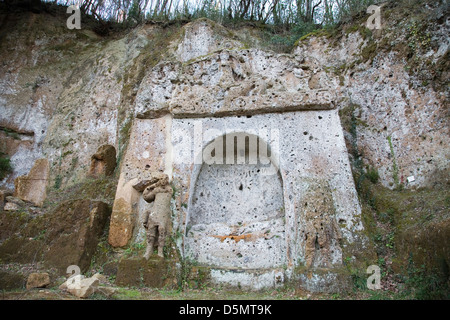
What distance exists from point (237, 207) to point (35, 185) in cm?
591

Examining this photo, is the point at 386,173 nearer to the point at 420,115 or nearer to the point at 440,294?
the point at 420,115

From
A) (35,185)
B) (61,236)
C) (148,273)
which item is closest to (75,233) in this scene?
(61,236)

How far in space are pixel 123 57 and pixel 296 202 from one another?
10338 mm

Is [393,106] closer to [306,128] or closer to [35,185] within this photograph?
[306,128]

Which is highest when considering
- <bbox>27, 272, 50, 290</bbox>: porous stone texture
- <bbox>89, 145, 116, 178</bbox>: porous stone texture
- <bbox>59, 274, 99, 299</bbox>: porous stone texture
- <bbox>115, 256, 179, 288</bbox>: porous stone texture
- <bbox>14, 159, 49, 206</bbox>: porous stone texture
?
<bbox>89, 145, 116, 178</bbox>: porous stone texture

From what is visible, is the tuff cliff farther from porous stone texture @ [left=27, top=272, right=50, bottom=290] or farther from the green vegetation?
porous stone texture @ [left=27, top=272, right=50, bottom=290]

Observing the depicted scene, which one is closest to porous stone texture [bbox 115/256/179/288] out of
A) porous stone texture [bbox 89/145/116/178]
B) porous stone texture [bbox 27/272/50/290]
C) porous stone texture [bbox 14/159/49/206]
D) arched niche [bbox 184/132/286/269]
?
arched niche [bbox 184/132/286/269]

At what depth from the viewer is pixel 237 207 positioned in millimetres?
9500

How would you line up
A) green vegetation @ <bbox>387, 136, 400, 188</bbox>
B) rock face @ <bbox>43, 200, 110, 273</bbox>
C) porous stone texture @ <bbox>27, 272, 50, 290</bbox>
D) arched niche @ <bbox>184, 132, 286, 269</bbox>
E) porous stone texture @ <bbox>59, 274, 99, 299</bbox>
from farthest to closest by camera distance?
green vegetation @ <bbox>387, 136, 400, 188</bbox> < arched niche @ <bbox>184, 132, 286, 269</bbox> < rock face @ <bbox>43, 200, 110, 273</bbox> < porous stone texture @ <bbox>27, 272, 50, 290</bbox> < porous stone texture @ <bbox>59, 274, 99, 299</bbox>

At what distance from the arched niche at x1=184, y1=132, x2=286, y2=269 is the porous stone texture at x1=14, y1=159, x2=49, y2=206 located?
4.63 metres

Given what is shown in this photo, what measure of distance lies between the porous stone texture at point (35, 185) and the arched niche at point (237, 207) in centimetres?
463

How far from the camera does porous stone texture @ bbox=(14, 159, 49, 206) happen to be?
33.5ft

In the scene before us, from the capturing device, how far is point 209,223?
365 inches

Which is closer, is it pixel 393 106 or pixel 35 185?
pixel 393 106
